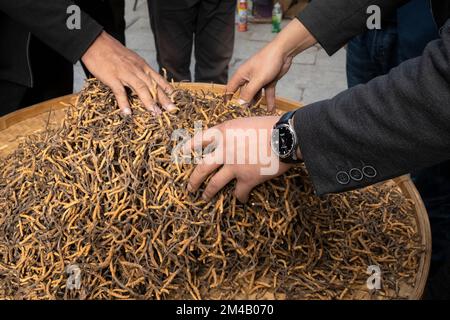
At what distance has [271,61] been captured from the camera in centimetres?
143

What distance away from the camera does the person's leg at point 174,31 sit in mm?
2684

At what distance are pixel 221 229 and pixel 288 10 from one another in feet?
13.8

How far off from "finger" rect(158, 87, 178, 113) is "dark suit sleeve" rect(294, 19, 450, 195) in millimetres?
437

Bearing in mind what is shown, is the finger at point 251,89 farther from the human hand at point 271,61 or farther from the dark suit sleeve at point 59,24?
the dark suit sleeve at point 59,24

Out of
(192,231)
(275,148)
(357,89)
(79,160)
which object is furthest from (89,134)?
(357,89)

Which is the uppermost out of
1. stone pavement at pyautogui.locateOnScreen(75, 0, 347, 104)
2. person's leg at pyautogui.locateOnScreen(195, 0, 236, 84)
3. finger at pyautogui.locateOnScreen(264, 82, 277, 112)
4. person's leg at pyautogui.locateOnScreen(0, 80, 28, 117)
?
person's leg at pyautogui.locateOnScreen(0, 80, 28, 117)

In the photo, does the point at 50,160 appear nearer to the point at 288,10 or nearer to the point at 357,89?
the point at 357,89

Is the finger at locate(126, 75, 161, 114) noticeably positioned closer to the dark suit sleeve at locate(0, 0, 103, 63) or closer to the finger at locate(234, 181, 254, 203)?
the dark suit sleeve at locate(0, 0, 103, 63)

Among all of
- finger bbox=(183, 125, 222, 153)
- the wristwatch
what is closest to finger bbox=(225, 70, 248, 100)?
finger bbox=(183, 125, 222, 153)

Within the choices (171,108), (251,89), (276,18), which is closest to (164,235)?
(171,108)

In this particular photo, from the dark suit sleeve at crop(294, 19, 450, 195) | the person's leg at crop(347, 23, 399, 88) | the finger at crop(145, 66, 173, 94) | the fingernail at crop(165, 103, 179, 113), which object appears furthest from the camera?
the person's leg at crop(347, 23, 399, 88)

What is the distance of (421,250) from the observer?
3.95 ft

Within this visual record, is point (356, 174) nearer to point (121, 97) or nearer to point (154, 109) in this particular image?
point (154, 109)

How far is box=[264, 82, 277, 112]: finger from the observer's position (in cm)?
148
